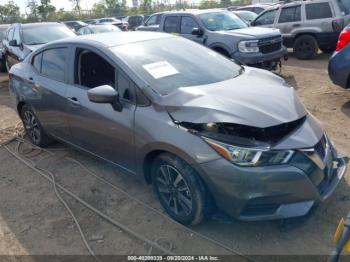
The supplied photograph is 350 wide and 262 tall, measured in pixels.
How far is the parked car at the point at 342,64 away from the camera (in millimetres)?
5769

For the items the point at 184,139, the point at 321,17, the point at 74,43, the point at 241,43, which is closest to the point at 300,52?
the point at 321,17

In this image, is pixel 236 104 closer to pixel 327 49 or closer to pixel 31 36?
pixel 31 36

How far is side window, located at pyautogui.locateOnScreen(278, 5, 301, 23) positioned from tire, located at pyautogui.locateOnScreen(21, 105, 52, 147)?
28.4 ft

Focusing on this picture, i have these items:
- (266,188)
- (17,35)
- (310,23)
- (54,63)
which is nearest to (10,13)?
(17,35)

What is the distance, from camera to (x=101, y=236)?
344 centimetres

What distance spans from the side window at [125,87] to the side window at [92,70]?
0.16 m

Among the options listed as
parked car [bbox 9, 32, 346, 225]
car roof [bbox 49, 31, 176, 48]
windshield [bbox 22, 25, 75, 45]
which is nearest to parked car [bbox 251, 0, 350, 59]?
windshield [bbox 22, 25, 75, 45]

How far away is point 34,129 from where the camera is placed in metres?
5.58

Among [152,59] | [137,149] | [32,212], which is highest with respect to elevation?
[152,59]

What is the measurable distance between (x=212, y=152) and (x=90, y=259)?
4.63 feet

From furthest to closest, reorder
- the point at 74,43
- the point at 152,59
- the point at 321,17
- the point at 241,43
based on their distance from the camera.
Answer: the point at 321,17
the point at 241,43
the point at 74,43
the point at 152,59

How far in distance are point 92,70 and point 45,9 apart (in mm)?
43629

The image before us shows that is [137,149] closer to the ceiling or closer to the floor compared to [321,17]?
closer to the floor

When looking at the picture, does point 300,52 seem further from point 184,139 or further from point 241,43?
point 184,139
